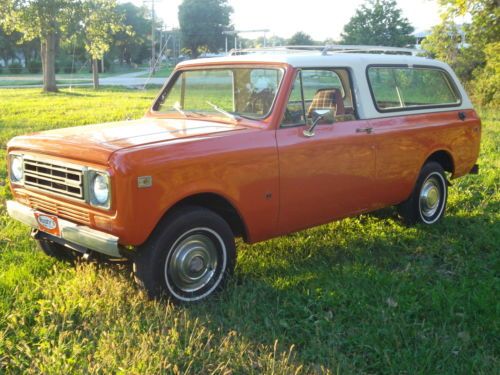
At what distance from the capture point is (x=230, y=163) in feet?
13.1

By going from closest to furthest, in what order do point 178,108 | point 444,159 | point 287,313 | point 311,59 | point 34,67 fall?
1. point 287,313
2. point 311,59
3. point 178,108
4. point 444,159
5. point 34,67

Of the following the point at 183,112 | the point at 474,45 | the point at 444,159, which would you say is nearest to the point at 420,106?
the point at 444,159

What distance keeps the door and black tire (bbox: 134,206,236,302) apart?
599mm

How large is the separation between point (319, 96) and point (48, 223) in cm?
254

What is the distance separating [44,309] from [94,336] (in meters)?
0.53

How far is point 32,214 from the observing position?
4129mm

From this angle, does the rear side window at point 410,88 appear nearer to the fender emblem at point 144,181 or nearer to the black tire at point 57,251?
the fender emblem at point 144,181

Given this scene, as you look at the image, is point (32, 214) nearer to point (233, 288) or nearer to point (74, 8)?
point (233, 288)

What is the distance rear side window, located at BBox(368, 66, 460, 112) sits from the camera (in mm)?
5297

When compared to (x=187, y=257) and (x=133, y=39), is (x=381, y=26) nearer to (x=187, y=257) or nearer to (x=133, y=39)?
(x=133, y=39)

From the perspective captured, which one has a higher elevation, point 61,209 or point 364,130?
point 364,130

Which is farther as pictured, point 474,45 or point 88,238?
point 474,45

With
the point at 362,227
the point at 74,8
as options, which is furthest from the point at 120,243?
the point at 74,8

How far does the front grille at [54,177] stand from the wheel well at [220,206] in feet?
2.14
